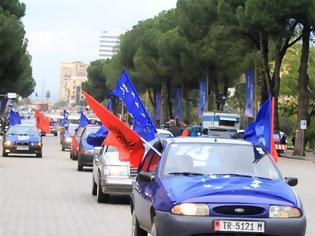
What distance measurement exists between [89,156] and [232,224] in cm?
1941

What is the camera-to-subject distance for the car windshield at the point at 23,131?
3634cm

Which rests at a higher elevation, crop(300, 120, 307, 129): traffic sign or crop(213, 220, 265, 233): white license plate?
crop(213, 220, 265, 233): white license plate

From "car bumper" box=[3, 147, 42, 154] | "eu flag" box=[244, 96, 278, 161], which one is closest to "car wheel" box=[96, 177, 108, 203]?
"eu flag" box=[244, 96, 278, 161]

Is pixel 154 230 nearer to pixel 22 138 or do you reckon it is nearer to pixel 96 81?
pixel 22 138

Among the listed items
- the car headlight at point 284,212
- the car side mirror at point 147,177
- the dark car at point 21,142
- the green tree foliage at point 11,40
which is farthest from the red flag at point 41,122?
the car headlight at point 284,212

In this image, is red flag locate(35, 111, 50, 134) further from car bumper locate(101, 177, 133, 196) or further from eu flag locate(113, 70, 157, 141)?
eu flag locate(113, 70, 157, 141)

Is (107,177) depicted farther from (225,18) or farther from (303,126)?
(225,18)

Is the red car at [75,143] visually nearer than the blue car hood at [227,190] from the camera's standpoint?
No

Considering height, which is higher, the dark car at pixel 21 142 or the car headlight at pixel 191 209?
the car headlight at pixel 191 209

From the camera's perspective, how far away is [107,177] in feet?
52.0

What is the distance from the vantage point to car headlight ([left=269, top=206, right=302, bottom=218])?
25.9ft

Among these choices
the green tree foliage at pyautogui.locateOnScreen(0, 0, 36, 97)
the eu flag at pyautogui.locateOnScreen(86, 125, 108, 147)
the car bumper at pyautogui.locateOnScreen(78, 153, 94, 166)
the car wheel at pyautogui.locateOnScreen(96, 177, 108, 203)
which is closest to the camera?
the car wheel at pyautogui.locateOnScreen(96, 177, 108, 203)

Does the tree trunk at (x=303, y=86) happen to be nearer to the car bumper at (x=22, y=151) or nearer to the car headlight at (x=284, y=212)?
the car bumper at (x=22, y=151)

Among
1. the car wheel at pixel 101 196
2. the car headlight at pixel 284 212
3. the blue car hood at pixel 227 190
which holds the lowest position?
the car wheel at pixel 101 196
